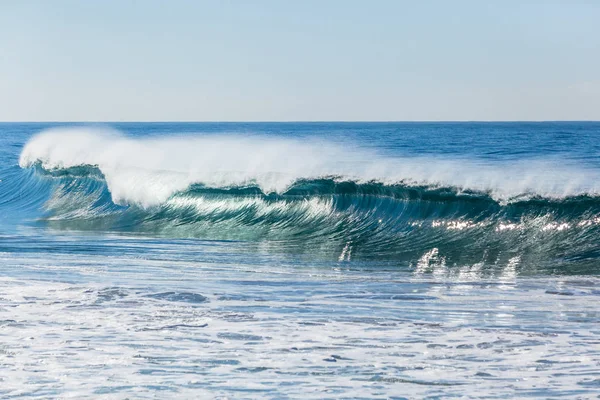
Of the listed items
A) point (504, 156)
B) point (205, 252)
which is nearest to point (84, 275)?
point (205, 252)

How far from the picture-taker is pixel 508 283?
9.07 meters

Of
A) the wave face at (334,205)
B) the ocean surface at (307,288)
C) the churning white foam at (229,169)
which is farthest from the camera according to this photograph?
the churning white foam at (229,169)

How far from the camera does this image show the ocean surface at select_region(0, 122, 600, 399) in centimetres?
589

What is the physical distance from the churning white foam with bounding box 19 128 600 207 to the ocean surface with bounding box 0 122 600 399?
0.09 meters

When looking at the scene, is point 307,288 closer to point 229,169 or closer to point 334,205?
point 334,205

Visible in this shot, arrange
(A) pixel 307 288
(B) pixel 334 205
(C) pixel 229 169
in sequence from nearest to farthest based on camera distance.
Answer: (A) pixel 307 288 → (B) pixel 334 205 → (C) pixel 229 169

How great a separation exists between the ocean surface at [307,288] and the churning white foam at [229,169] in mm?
93

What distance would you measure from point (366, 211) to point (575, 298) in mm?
6357

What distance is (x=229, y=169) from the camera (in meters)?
18.4

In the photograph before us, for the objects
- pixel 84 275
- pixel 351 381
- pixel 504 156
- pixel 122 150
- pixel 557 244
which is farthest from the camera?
pixel 504 156

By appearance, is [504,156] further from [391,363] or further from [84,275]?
[391,363]

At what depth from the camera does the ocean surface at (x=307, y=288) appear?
5895mm

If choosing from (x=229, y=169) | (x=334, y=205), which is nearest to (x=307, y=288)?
(x=334, y=205)

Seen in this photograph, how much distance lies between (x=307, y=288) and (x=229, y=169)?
385 inches
